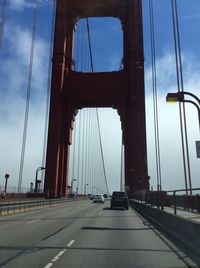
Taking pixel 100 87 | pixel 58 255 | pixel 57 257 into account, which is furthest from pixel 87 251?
pixel 100 87

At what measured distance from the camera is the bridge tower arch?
5606 centimetres

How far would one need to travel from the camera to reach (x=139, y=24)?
60781 millimetres

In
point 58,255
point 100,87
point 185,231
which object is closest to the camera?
point 58,255

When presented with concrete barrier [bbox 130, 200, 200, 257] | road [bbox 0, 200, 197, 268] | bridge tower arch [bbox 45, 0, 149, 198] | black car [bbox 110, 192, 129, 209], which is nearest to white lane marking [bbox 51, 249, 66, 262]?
road [bbox 0, 200, 197, 268]

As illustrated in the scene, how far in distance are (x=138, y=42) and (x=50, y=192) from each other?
82.6 ft

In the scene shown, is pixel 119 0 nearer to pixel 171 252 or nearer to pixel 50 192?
pixel 50 192

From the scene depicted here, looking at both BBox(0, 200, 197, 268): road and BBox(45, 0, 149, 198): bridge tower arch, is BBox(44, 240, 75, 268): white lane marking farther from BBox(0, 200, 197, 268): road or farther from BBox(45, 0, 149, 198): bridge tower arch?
BBox(45, 0, 149, 198): bridge tower arch

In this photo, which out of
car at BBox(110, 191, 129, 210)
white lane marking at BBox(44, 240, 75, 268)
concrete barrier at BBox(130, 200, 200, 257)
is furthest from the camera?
car at BBox(110, 191, 129, 210)

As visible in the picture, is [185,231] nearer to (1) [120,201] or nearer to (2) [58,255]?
(2) [58,255]

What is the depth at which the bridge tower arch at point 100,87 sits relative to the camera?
56062 millimetres

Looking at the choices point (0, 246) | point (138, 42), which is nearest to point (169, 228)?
point (0, 246)

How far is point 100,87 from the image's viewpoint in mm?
60750

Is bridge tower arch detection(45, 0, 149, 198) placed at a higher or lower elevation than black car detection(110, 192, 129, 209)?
higher

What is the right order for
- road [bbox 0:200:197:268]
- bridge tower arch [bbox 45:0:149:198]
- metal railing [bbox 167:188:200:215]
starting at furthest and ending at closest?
bridge tower arch [bbox 45:0:149:198] < metal railing [bbox 167:188:200:215] < road [bbox 0:200:197:268]
